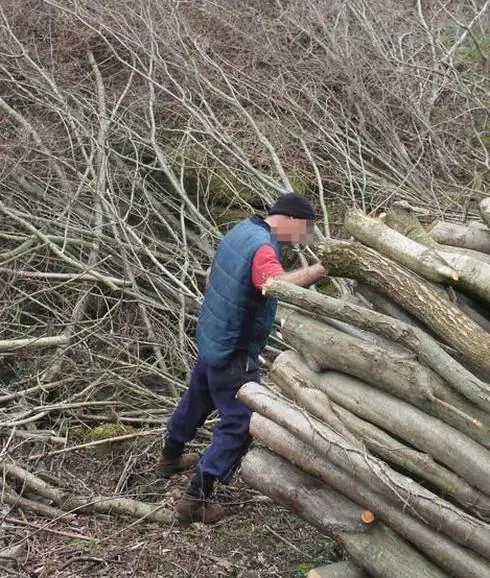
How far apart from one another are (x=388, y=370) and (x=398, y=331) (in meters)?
0.17

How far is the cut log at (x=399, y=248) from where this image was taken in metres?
3.37

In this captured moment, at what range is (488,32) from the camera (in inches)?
412

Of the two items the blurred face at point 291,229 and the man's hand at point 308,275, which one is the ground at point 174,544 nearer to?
the man's hand at point 308,275

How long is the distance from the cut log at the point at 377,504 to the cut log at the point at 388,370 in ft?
1.27

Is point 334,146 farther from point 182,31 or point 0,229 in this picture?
point 0,229

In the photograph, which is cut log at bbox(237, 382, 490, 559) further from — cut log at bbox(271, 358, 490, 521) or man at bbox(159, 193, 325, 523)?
man at bbox(159, 193, 325, 523)

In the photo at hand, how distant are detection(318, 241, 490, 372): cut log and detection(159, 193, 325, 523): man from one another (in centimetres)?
24

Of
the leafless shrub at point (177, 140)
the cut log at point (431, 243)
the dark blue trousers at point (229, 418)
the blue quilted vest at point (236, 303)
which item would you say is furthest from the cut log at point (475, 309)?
the leafless shrub at point (177, 140)

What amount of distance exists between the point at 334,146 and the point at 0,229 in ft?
10.6

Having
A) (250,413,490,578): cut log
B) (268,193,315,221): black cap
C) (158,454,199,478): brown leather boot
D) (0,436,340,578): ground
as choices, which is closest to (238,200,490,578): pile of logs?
(250,413,490,578): cut log

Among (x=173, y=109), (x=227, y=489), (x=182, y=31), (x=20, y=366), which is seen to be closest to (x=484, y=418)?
(x=227, y=489)

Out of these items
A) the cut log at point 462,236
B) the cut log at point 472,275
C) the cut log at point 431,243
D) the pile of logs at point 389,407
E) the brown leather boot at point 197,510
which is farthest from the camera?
the brown leather boot at point 197,510

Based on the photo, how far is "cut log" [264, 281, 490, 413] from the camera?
301 cm

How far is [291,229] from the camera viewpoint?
392 centimetres
